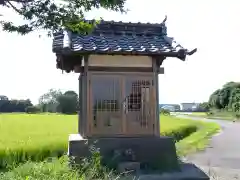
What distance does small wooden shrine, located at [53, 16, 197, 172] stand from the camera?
8.57 m

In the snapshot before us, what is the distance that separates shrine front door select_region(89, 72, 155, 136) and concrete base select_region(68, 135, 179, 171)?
238 millimetres

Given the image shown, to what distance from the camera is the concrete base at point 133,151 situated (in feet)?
27.5

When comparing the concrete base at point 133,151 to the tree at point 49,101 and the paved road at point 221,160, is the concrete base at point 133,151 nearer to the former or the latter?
the paved road at point 221,160

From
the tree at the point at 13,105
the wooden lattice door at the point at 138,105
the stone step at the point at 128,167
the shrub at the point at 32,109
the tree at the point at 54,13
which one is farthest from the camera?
the tree at the point at 13,105

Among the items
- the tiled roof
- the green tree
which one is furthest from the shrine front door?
the green tree

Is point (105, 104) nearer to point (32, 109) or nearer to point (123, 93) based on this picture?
point (123, 93)

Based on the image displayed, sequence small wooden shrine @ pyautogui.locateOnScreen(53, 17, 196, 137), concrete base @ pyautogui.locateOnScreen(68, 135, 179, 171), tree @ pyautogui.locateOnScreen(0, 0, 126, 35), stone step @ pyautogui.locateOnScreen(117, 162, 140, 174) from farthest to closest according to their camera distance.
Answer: small wooden shrine @ pyautogui.locateOnScreen(53, 17, 196, 137) < concrete base @ pyautogui.locateOnScreen(68, 135, 179, 171) < stone step @ pyautogui.locateOnScreen(117, 162, 140, 174) < tree @ pyautogui.locateOnScreen(0, 0, 126, 35)

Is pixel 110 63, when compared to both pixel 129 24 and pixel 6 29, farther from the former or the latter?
pixel 6 29

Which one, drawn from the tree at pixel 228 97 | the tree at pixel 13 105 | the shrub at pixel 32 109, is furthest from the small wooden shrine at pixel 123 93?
the tree at pixel 13 105

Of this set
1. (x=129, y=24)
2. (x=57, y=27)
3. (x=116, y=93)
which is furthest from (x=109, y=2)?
(x=129, y=24)

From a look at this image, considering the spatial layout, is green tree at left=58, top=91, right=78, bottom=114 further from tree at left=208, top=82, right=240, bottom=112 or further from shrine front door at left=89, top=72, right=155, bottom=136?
shrine front door at left=89, top=72, right=155, bottom=136

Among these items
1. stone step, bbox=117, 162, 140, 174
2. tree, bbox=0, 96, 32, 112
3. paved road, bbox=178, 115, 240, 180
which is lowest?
paved road, bbox=178, 115, 240, 180

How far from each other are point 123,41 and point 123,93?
4.15 ft

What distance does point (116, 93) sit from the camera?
29.2 ft
